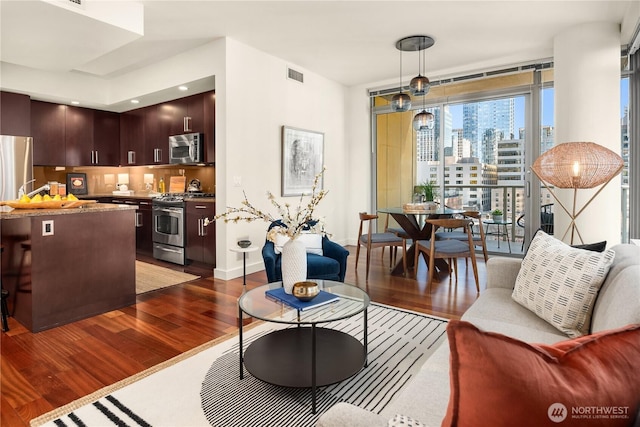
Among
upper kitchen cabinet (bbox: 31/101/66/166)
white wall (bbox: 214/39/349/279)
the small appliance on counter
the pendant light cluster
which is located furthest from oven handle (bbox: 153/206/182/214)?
the pendant light cluster

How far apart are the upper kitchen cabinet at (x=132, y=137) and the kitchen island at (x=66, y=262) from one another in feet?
10.0

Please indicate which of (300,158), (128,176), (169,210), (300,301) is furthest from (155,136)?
(300,301)

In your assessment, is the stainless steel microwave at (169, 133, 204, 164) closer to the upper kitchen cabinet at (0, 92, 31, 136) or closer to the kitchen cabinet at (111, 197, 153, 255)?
the kitchen cabinet at (111, 197, 153, 255)

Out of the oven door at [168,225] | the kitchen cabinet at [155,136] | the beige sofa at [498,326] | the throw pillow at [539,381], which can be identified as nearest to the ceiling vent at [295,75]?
the kitchen cabinet at [155,136]

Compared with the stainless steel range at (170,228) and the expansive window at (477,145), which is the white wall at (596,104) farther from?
the stainless steel range at (170,228)

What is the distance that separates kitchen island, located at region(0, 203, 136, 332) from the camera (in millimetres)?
2861

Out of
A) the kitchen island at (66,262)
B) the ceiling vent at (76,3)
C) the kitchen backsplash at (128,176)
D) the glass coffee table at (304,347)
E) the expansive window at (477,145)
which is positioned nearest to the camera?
the glass coffee table at (304,347)

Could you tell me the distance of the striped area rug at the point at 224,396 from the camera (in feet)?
5.80

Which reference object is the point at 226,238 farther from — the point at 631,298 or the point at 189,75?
the point at 631,298

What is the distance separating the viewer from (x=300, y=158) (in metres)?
5.38

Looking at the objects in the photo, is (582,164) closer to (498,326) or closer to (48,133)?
(498,326)

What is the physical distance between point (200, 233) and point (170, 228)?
634 mm

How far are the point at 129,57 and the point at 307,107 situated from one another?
2.42m

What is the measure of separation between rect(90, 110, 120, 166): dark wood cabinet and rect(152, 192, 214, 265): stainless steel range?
1.66 metres
